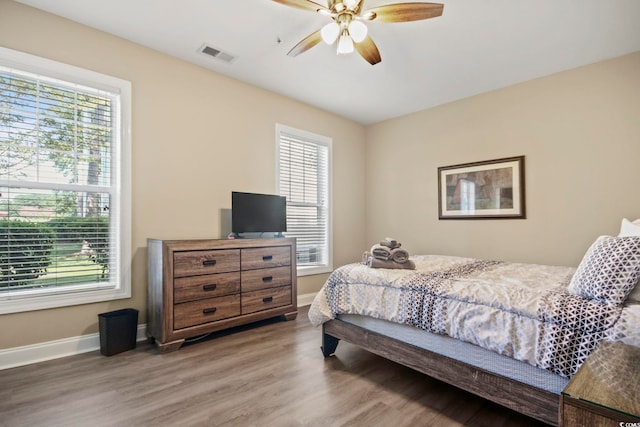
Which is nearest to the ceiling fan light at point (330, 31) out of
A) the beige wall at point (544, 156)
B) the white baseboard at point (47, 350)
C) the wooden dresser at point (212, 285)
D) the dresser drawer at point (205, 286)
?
the wooden dresser at point (212, 285)

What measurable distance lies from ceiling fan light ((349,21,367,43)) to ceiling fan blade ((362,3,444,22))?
62 millimetres

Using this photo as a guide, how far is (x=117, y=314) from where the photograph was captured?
2.72m

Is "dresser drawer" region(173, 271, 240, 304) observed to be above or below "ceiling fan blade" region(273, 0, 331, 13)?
below

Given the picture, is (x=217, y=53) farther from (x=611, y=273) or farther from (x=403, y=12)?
(x=611, y=273)

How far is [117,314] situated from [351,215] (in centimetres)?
337

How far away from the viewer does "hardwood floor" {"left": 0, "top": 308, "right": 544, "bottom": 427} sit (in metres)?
1.78

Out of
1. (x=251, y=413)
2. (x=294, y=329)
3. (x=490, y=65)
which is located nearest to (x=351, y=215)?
(x=294, y=329)

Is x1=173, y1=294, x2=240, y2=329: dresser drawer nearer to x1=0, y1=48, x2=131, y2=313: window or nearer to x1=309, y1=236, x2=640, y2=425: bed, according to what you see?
x1=0, y1=48, x2=131, y2=313: window

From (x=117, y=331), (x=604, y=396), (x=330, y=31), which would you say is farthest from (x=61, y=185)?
(x=604, y=396)

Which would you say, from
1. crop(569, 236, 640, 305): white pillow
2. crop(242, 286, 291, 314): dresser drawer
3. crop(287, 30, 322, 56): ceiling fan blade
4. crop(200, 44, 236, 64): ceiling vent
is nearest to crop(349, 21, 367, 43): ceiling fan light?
crop(287, 30, 322, 56): ceiling fan blade

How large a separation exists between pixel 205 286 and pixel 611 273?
9.28 feet

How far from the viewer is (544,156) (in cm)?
358

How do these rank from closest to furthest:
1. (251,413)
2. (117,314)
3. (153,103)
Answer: (251,413) < (117,314) < (153,103)

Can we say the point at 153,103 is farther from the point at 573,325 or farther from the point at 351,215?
the point at 573,325
